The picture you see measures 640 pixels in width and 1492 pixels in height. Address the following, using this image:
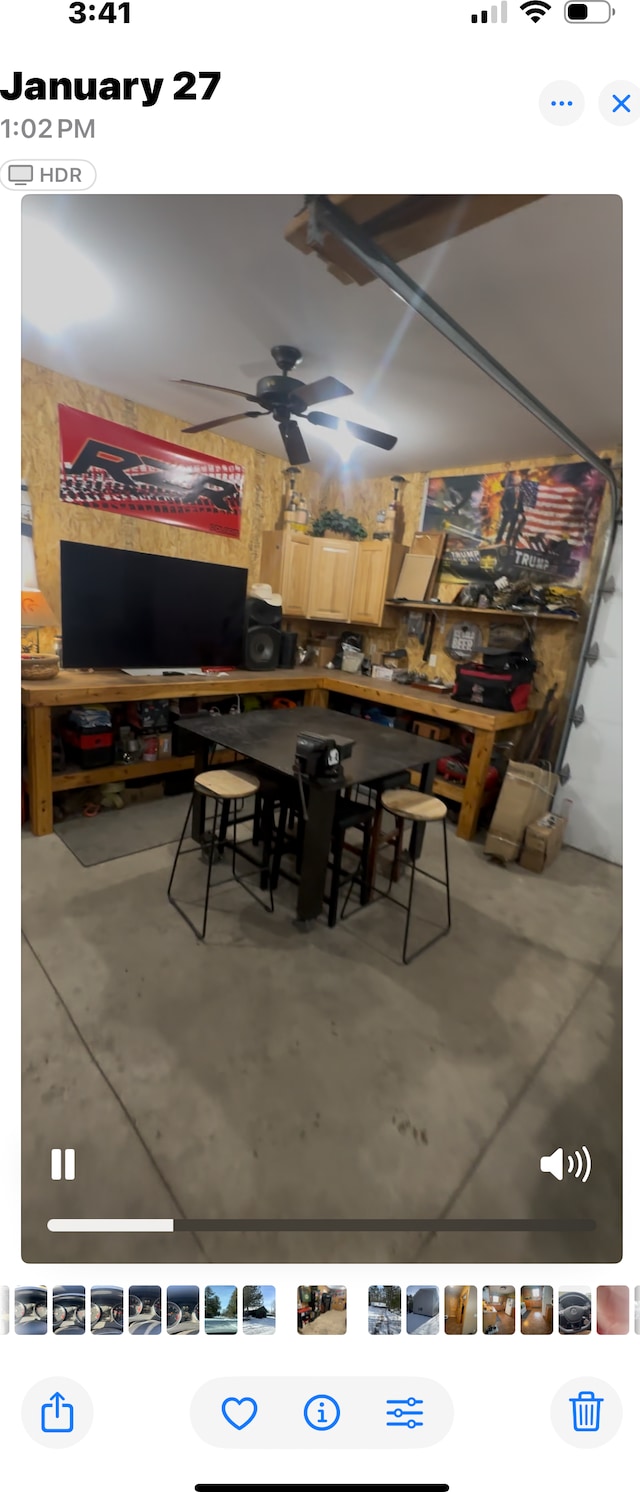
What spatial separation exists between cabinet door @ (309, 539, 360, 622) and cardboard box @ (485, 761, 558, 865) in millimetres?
1965

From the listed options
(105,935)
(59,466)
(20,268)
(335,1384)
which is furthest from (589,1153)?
(59,466)

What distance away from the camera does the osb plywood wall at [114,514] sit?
2727mm

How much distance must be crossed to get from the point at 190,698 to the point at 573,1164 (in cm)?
313

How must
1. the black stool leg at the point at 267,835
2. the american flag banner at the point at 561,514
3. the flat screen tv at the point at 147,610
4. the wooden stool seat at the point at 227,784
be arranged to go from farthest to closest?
the american flag banner at the point at 561,514, the flat screen tv at the point at 147,610, the black stool leg at the point at 267,835, the wooden stool seat at the point at 227,784

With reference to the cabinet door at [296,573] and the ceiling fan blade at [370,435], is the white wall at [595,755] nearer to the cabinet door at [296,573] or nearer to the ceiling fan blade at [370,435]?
the ceiling fan blade at [370,435]

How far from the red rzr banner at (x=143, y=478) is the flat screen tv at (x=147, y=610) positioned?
423 millimetres

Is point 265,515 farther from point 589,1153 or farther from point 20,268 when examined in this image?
point 589,1153

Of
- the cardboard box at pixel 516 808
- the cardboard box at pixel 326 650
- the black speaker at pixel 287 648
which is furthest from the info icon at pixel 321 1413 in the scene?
the cardboard box at pixel 326 650

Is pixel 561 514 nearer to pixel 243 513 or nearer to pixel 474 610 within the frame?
pixel 474 610

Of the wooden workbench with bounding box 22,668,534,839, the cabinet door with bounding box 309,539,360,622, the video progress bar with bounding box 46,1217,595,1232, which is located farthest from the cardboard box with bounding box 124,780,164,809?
the video progress bar with bounding box 46,1217,595,1232

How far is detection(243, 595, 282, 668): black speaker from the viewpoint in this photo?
3682 millimetres

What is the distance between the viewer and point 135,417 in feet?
10.1
